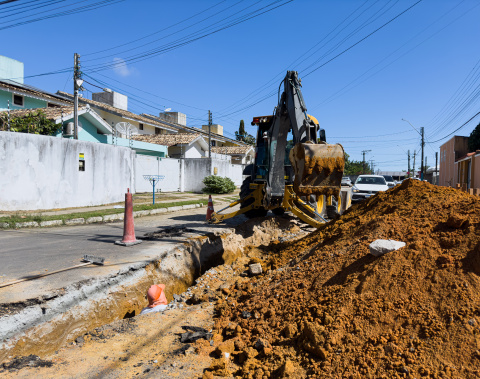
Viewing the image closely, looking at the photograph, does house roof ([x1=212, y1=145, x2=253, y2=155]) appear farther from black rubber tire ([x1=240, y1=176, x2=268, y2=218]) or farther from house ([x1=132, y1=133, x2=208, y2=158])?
black rubber tire ([x1=240, y1=176, x2=268, y2=218])

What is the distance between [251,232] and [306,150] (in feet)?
10.6

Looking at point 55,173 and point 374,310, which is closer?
point 374,310

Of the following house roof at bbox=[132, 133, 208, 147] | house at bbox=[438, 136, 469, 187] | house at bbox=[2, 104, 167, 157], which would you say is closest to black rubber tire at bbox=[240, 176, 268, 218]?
house at bbox=[2, 104, 167, 157]

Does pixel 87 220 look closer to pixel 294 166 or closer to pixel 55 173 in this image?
pixel 55 173

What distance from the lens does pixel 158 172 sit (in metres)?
21.7

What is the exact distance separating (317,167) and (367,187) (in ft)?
37.1

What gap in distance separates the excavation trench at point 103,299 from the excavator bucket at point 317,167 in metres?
2.38

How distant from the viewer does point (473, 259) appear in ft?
10.1

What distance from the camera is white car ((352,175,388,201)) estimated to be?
616 inches

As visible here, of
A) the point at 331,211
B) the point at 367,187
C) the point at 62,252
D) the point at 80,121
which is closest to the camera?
the point at 62,252

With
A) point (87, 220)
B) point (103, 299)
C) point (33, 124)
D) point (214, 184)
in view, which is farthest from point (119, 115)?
point (103, 299)

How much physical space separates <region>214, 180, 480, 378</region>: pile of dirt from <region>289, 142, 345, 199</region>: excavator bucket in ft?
4.58

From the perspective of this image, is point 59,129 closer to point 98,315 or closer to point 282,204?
point 282,204

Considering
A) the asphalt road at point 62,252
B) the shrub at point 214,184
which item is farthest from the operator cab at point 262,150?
the shrub at point 214,184
